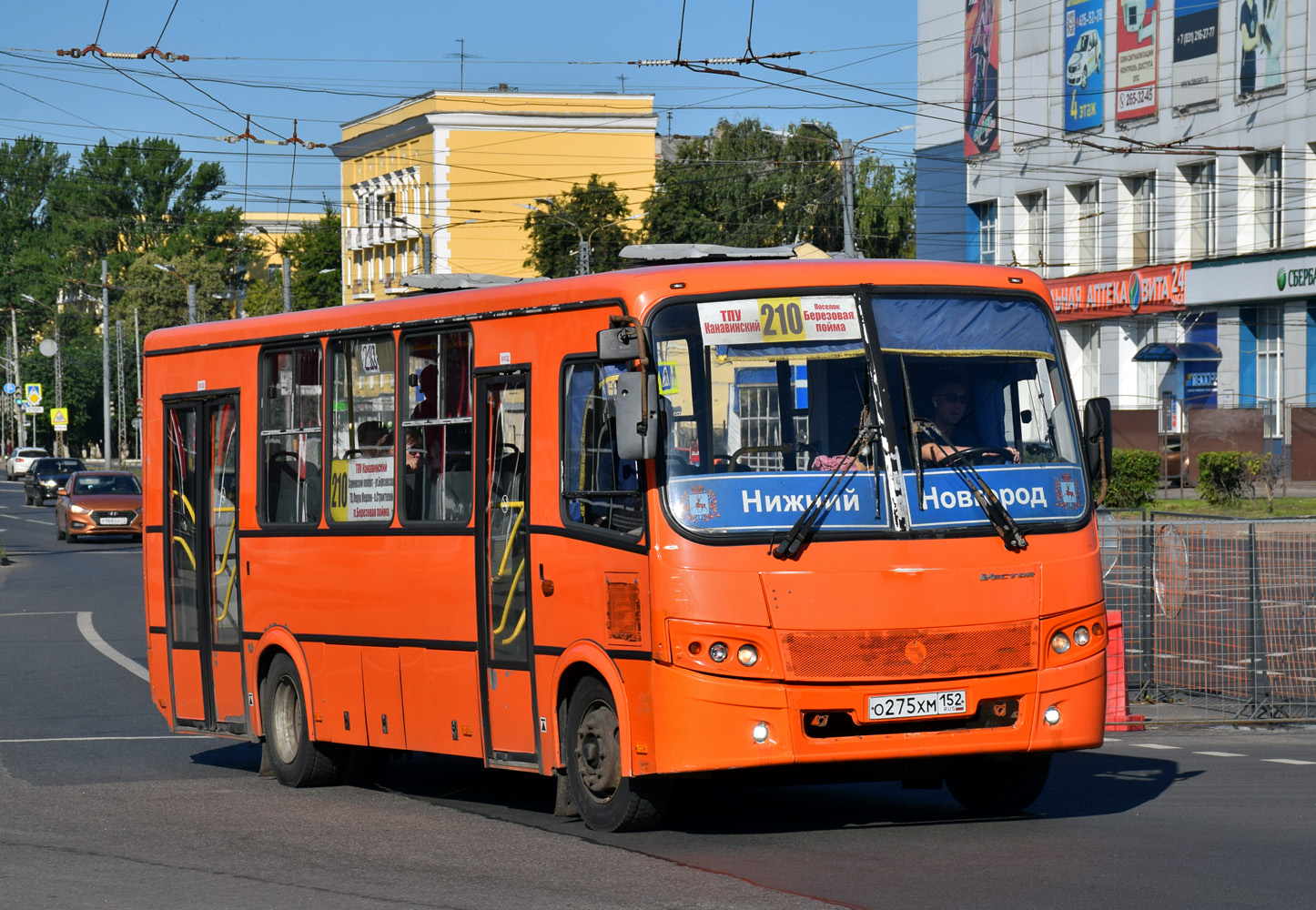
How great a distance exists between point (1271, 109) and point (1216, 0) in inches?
131

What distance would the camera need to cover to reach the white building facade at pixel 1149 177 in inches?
1795

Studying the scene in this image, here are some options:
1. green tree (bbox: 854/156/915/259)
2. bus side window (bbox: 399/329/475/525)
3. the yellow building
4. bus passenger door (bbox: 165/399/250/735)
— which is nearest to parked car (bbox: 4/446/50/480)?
the yellow building

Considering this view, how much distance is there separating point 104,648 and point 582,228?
52.4 metres

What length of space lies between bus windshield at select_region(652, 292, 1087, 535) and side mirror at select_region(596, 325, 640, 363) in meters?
0.12

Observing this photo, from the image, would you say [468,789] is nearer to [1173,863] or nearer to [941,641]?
[941,641]

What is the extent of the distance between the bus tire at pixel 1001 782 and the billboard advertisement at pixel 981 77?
48.3 meters

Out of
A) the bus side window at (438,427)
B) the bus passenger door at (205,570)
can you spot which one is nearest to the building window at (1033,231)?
the bus passenger door at (205,570)

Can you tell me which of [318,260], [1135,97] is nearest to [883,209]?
[1135,97]

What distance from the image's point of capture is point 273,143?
34625mm

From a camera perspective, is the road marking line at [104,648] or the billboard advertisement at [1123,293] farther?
the billboard advertisement at [1123,293]

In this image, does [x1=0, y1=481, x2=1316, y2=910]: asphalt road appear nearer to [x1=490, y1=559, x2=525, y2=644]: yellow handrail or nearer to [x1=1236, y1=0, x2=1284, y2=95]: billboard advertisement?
[x1=490, y1=559, x2=525, y2=644]: yellow handrail

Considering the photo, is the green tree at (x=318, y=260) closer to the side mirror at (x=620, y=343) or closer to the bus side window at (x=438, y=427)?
the bus side window at (x=438, y=427)

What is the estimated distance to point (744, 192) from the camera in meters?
79.1

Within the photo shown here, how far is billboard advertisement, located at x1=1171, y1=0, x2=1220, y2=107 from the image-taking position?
156ft
